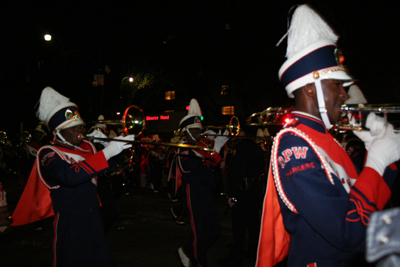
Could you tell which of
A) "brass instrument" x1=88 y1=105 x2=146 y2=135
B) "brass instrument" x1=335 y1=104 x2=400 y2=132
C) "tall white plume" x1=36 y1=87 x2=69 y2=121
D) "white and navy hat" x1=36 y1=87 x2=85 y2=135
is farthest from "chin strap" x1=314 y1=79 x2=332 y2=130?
"tall white plume" x1=36 y1=87 x2=69 y2=121

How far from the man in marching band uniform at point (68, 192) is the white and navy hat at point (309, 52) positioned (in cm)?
198

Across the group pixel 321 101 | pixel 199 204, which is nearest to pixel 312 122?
pixel 321 101

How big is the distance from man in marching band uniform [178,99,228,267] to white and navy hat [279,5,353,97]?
127 inches

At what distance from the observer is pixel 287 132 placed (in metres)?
1.87

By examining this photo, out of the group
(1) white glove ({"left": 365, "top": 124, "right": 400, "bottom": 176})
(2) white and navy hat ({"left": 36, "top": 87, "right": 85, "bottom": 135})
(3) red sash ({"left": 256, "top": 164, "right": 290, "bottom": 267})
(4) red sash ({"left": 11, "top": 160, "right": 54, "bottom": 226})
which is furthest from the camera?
(2) white and navy hat ({"left": 36, "top": 87, "right": 85, "bottom": 135})

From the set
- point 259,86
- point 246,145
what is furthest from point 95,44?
point 246,145

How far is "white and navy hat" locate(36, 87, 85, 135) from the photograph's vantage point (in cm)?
355

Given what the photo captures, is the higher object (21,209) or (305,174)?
(305,174)

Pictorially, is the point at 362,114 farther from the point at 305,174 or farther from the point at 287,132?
the point at 305,174

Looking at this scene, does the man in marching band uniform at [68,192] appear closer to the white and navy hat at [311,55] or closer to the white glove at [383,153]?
the white and navy hat at [311,55]

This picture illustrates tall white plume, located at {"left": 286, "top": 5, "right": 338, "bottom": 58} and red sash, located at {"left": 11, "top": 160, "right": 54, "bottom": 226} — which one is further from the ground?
tall white plume, located at {"left": 286, "top": 5, "right": 338, "bottom": 58}

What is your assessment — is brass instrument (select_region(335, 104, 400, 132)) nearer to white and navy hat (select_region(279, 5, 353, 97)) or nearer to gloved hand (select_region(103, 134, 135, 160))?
white and navy hat (select_region(279, 5, 353, 97))

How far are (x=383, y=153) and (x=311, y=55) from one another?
698 mm

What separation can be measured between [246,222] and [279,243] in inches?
129
